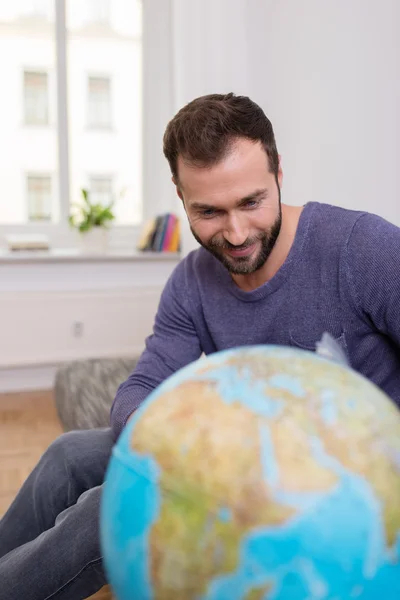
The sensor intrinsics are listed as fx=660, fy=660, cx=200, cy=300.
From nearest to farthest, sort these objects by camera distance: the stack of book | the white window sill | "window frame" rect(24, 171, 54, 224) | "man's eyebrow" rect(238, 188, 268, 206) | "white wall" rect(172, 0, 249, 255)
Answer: "man's eyebrow" rect(238, 188, 268, 206) → "white wall" rect(172, 0, 249, 255) → the white window sill → the stack of book → "window frame" rect(24, 171, 54, 224)

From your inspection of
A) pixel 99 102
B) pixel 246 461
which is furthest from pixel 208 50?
pixel 246 461

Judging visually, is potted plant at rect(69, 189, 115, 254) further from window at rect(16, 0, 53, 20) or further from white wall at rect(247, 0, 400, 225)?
A: white wall at rect(247, 0, 400, 225)

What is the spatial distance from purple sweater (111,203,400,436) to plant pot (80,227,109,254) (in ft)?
9.78

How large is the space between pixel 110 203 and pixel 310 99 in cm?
215

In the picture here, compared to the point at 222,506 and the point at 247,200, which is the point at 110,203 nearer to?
the point at 247,200

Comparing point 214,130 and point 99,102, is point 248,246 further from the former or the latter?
point 99,102

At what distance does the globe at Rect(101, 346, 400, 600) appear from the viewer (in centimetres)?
60

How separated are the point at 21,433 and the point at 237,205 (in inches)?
102

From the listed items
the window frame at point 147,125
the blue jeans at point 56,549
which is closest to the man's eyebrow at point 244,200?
the blue jeans at point 56,549

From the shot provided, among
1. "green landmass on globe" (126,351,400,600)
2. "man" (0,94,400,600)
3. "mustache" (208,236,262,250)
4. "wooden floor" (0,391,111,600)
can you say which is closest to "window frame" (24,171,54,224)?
"wooden floor" (0,391,111,600)

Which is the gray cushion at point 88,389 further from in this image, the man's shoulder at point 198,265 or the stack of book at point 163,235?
the stack of book at point 163,235

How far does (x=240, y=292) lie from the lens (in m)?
1.53

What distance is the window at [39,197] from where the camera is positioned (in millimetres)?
4738

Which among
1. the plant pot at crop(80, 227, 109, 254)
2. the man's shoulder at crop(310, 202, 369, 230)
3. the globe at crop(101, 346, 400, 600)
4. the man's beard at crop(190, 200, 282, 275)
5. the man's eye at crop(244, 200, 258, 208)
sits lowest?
the plant pot at crop(80, 227, 109, 254)
